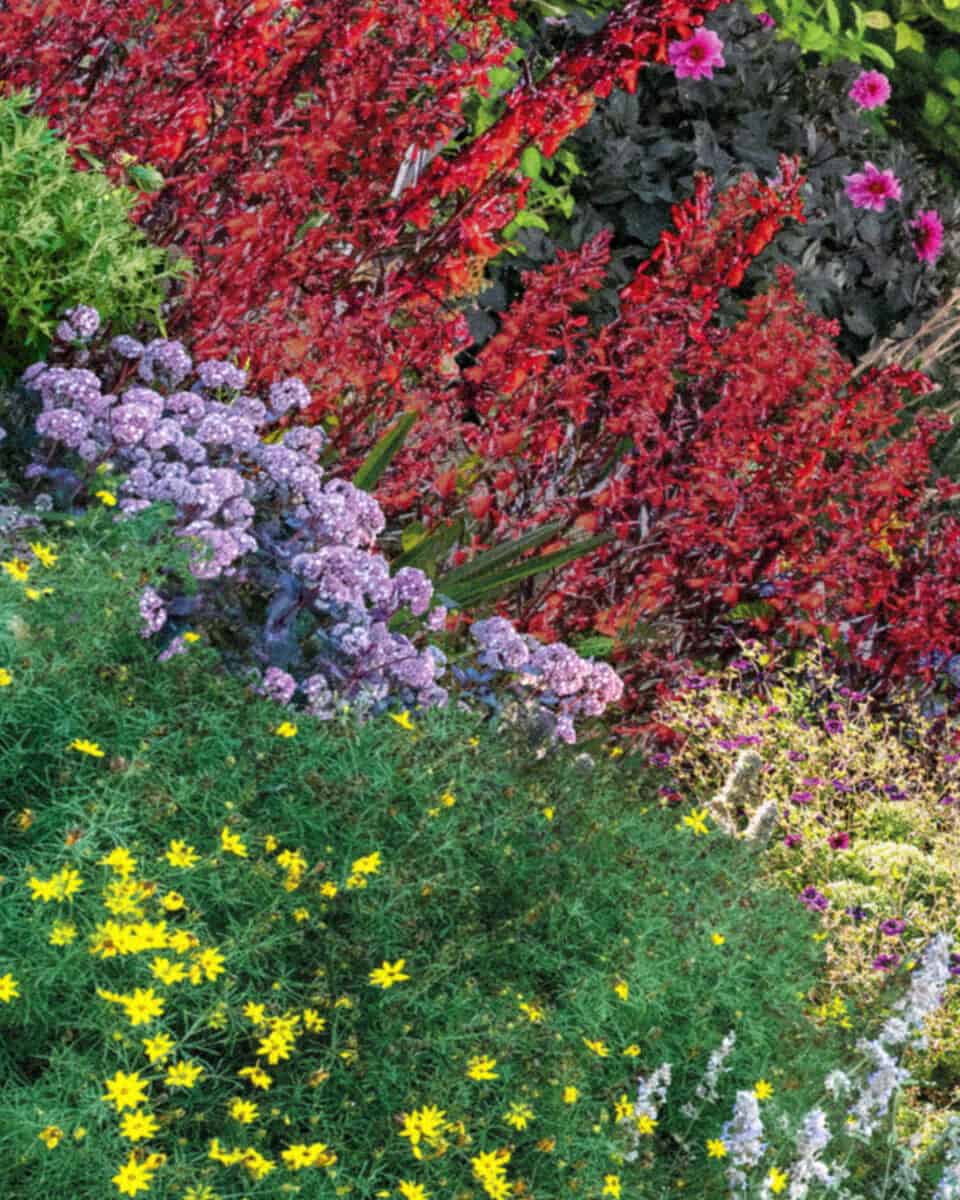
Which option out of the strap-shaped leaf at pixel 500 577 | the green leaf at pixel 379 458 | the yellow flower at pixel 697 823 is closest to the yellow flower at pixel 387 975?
the yellow flower at pixel 697 823

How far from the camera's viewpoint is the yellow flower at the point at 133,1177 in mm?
2020

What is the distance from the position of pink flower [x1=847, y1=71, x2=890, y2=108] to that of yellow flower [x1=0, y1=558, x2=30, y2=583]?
565cm

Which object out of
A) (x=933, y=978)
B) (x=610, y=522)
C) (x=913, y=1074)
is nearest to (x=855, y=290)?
(x=610, y=522)

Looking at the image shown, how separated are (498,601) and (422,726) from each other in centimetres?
167

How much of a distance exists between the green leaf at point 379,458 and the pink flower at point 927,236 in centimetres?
396

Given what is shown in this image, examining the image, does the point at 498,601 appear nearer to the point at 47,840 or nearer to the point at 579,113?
the point at 579,113

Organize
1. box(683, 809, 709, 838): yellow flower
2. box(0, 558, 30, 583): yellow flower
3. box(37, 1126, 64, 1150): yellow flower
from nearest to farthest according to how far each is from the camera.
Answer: box(37, 1126, 64, 1150): yellow flower, box(0, 558, 30, 583): yellow flower, box(683, 809, 709, 838): yellow flower

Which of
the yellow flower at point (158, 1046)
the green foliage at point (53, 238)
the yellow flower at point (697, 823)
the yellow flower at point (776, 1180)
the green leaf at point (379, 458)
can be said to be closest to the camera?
the yellow flower at point (158, 1046)

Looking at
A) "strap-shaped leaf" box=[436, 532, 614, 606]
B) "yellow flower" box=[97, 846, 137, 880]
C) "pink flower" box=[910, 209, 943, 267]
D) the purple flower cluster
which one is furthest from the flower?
"pink flower" box=[910, 209, 943, 267]

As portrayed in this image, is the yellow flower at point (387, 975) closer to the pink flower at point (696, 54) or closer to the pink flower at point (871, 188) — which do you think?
the pink flower at point (696, 54)

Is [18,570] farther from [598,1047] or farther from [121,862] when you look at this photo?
[598,1047]

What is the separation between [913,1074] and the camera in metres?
3.71

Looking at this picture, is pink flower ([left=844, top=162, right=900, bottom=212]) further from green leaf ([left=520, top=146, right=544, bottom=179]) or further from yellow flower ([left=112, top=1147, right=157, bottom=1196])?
yellow flower ([left=112, top=1147, right=157, bottom=1196])

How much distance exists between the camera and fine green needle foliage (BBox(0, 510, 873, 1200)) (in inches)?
88.4
